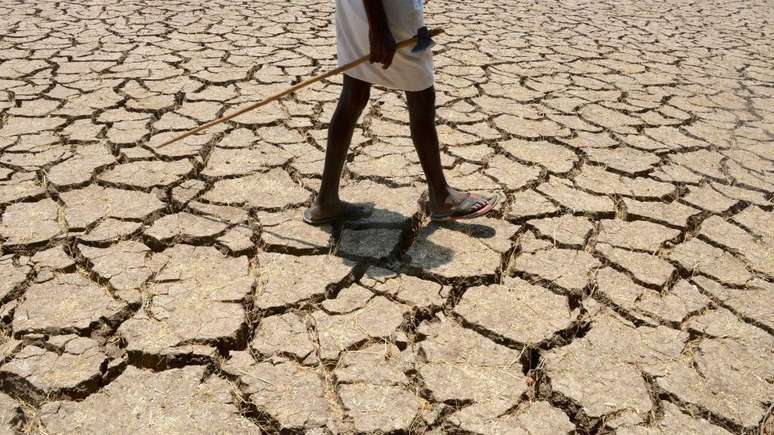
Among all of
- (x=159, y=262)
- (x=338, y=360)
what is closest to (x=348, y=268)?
(x=338, y=360)

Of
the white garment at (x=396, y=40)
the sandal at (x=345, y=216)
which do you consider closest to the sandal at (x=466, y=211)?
the sandal at (x=345, y=216)

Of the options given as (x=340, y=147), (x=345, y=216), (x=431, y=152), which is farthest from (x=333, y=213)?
(x=431, y=152)

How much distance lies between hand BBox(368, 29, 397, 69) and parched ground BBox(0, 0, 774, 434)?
603 mm

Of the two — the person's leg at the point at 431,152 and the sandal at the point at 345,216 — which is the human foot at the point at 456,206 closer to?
the person's leg at the point at 431,152

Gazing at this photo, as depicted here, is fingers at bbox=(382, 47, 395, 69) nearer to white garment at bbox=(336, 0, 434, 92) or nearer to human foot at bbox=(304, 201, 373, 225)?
white garment at bbox=(336, 0, 434, 92)

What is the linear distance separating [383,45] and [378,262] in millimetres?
641

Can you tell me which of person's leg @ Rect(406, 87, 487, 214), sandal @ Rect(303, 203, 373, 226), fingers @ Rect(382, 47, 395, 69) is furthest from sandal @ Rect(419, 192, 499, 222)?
fingers @ Rect(382, 47, 395, 69)

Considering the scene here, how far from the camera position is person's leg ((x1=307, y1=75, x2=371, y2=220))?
1917mm

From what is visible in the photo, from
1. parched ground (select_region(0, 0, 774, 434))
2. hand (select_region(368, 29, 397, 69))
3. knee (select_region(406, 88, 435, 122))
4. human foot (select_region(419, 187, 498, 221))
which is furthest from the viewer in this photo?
human foot (select_region(419, 187, 498, 221))

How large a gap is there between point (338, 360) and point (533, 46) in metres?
3.55

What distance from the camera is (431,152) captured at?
1978mm

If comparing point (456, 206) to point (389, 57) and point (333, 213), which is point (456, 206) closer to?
point (333, 213)

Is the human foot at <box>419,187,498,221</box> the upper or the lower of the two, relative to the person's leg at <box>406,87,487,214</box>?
lower

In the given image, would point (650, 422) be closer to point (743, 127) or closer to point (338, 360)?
point (338, 360)
